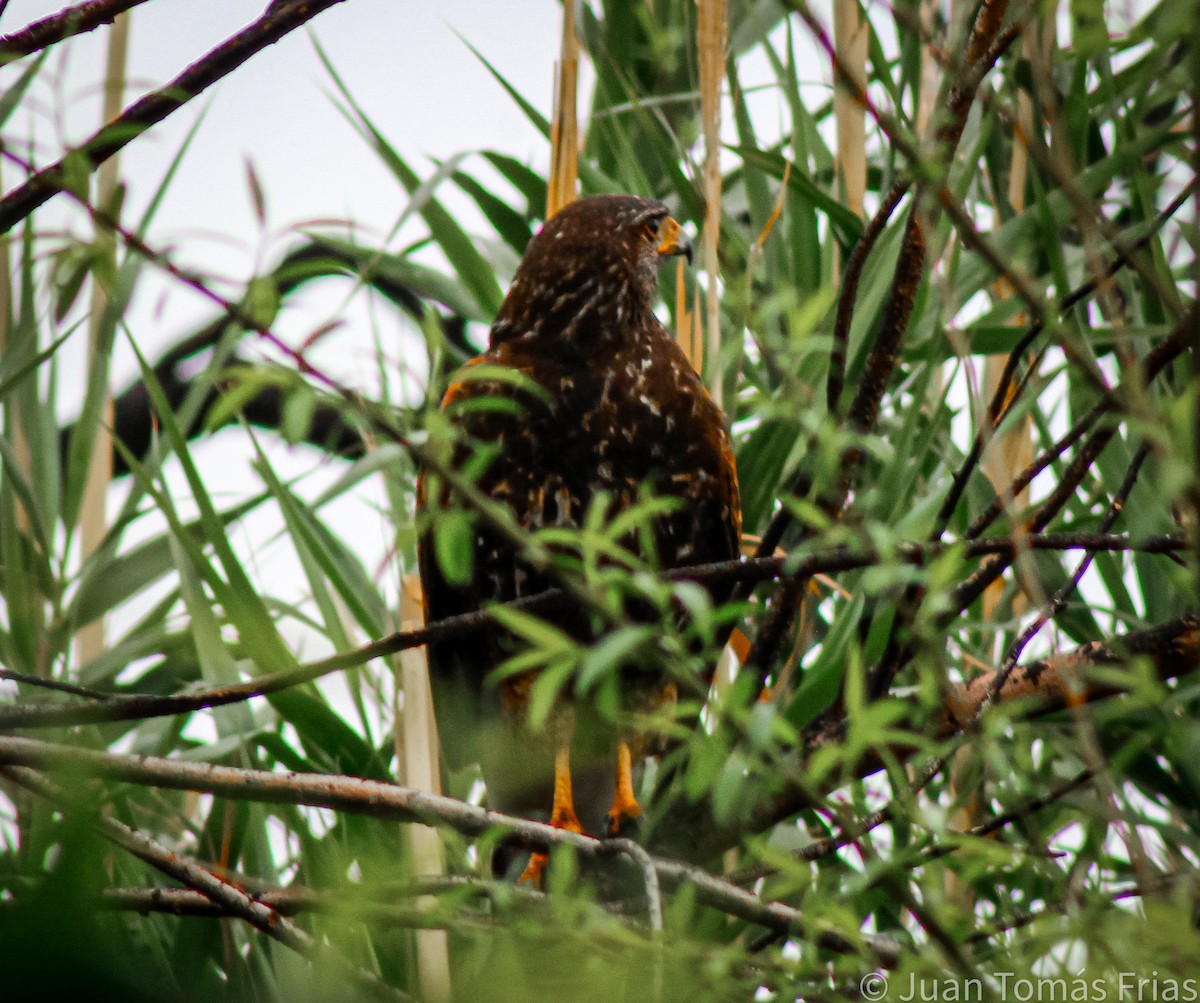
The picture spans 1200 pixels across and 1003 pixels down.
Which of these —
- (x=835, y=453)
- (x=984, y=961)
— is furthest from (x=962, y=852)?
(x=835, y=453)

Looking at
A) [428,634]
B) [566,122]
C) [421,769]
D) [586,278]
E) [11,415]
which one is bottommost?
[421,769]

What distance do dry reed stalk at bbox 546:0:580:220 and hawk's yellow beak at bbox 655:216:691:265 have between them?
437 millimetres

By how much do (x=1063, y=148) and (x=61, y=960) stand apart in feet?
2.95

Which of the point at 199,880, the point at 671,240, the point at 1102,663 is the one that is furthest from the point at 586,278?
the point at 199,880

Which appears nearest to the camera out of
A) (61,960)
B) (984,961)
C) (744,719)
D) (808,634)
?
(61,960)

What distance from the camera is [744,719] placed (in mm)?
1150

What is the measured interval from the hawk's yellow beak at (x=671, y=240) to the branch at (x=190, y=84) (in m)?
1.86

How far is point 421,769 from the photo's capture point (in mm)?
2387

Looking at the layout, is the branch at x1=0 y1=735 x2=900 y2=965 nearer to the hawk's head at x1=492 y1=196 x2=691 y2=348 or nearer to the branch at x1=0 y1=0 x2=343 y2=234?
the branch at x1=0 y1=0 x2=343 y2=234

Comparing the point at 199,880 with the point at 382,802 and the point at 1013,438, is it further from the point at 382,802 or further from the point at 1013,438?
the point at 1013,438

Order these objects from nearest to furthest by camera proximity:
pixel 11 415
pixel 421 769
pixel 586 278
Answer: pixel 421 769 < pixel 586 278 < pixel 11 415

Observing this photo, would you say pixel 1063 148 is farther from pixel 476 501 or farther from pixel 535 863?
pixel 535 863

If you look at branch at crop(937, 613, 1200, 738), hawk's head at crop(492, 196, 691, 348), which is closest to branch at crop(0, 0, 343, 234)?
branch at crop(937, 613, 1200, 738)

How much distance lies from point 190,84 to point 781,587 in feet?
4.01
